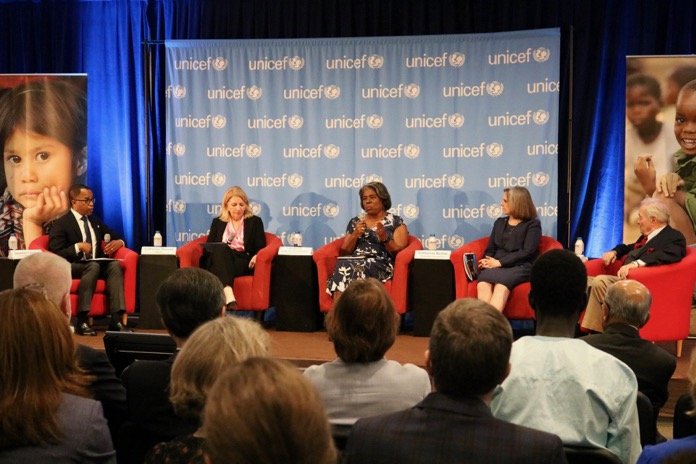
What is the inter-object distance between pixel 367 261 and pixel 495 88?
6.45 feet

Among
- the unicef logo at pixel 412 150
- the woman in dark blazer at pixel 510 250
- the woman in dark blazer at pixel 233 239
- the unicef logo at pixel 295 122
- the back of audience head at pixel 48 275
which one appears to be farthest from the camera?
the unicef logo at pixel 295 122

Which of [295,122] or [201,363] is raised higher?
[295,122]

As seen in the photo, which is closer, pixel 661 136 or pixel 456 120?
pixel 661 136

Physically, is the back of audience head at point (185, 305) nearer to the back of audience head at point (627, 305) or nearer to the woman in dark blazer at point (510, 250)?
the back of audience head at point (627, 305)

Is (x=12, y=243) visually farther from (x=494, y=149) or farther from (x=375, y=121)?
(x=494, y=149)

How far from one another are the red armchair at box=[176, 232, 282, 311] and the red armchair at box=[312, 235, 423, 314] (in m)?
0.39

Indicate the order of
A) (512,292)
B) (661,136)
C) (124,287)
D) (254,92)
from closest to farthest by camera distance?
(512,292), (661,136), (124,287), (254,92)

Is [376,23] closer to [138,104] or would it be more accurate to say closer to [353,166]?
[353,166]

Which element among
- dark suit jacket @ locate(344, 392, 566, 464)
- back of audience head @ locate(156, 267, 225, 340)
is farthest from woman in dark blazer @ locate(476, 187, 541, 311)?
dark suit jacket @ locate(344, 392, 566, 464)

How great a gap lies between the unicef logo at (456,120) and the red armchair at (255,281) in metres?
1.88

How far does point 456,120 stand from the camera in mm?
7652

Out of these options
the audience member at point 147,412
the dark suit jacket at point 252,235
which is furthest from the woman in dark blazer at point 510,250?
the audience member at point 147,412

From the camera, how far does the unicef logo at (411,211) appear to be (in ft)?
25.2

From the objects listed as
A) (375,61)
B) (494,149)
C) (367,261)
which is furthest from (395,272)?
(375,61)
